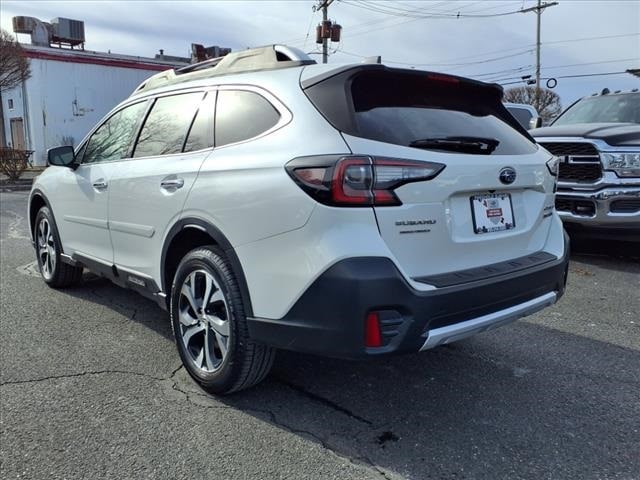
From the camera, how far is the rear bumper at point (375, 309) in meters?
2.41

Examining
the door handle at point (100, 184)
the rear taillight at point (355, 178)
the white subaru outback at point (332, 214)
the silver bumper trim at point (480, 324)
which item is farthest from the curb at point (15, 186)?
the silver bumper trim at point (480, 324)

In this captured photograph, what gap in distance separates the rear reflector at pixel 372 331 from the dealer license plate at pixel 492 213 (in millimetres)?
737

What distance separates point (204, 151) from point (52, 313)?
236 centimetres

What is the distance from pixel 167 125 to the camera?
3.71 metres

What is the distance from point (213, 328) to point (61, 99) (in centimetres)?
2907

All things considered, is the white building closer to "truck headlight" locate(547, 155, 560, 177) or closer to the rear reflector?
"truck headlight" locate(547, 155, 560, 177)

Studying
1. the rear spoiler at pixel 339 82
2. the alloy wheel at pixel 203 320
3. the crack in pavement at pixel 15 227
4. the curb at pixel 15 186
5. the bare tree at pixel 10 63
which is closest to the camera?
the rear spoiler at pixel 339 82

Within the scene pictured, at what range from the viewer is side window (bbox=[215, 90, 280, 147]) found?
2.94 meters

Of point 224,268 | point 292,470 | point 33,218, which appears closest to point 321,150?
point 224,268

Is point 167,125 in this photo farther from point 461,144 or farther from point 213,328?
point 461,144

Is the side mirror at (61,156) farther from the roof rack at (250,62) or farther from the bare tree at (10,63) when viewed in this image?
the bare tree at (10,63)

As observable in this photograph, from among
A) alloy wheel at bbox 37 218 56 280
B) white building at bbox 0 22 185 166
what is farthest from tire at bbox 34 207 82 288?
white building at bbox 0 22 185 166

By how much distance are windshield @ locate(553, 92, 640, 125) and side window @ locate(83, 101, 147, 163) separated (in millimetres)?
6112

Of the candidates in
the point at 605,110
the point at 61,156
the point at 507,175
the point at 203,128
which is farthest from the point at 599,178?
the point at 61,156
